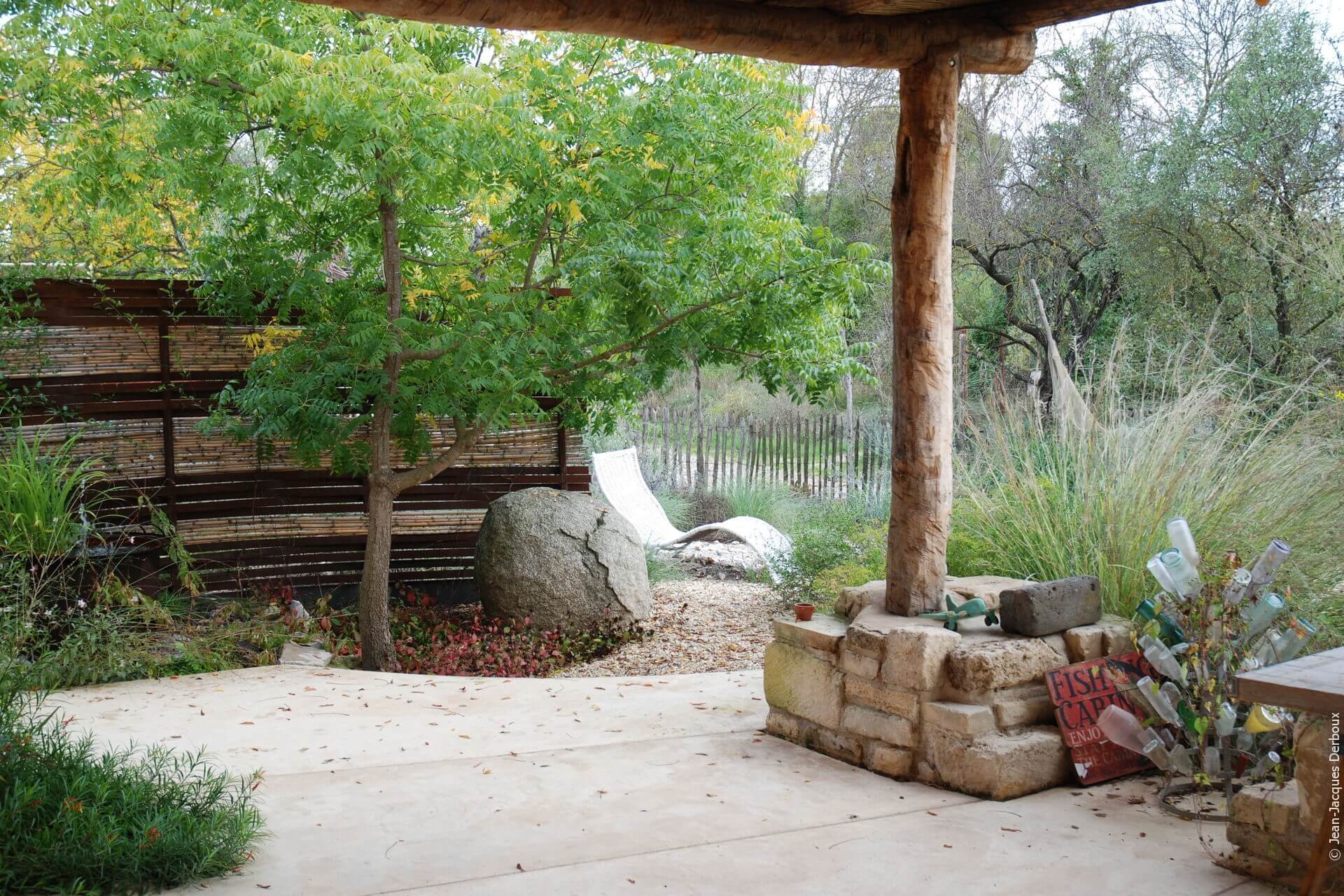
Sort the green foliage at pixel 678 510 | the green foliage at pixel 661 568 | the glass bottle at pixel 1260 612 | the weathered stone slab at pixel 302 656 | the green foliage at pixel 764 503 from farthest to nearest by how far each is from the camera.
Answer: the green foliage at pixel 678 510
the green foliage at pixel 764 503
the green foliage at pixel 661 568
the weathered stone slab at pixel 302 656
the glass bottle at pixel 1260 612

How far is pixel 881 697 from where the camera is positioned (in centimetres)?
351

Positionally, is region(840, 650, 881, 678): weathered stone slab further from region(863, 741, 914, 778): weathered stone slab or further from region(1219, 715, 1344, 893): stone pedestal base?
region(1219, 715, 1344, 893): stone pedestal base

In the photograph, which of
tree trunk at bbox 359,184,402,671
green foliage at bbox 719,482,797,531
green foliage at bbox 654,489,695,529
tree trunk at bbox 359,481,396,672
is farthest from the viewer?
green foliage at bbox 654,489,695,529

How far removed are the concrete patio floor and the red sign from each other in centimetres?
8

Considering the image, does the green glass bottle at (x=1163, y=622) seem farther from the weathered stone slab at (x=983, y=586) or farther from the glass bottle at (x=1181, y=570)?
the weathered stone slab at (x=983, y=586)

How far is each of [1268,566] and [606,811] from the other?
2.15 m

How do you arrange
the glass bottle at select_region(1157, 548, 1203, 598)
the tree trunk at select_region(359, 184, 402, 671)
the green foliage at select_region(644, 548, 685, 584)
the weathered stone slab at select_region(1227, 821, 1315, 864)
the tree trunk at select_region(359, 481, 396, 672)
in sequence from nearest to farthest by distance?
the weathered stone slab at select_region(1227, 821, 1315, 864)
the glass bottle at select_region(1157, 548, 1203, 598)
the tree trunk at select_region(359, 184, 402, 671)
the tree trunk at select_region(359, 481, 396, 672)
the green foliage at select_region(644, 548, 685, 584)

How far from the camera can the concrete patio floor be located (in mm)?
2611

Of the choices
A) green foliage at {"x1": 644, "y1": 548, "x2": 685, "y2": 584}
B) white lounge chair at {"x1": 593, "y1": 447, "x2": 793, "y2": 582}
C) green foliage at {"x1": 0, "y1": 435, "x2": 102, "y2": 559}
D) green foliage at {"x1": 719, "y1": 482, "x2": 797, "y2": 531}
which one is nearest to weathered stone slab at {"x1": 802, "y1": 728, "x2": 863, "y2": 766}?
green foliage at {"x1": 644, "y1": 548, "x2": 685, "y2": 584}

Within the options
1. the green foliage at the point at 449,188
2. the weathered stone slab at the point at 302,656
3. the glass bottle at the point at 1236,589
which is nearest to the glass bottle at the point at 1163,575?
the glass bottle at the point at 1236,589

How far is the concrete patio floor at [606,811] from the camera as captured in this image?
8.57ft

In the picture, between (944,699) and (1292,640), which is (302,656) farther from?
(1292,640)

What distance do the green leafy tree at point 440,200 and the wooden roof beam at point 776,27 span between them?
1.61 metres

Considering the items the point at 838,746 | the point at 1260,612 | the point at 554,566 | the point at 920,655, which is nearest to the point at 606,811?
the point at 838,746
